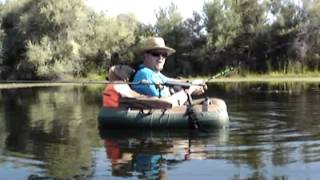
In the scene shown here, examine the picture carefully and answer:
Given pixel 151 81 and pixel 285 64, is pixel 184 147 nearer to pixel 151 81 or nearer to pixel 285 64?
pixel 151 81

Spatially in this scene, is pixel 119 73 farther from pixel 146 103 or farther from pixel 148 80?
pixel 146 103

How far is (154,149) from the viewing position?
8.84 m

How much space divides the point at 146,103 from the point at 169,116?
17.5 inches

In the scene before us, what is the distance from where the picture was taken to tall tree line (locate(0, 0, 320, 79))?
39.5m

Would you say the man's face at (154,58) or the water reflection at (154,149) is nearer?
the water reflection at (154,149)

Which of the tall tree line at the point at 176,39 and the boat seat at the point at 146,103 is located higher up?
the tall tree line at the point at 176,39

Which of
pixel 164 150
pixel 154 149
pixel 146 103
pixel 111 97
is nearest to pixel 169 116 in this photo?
pixel 146 103

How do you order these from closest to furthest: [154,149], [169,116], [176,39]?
[154,149] < [169,116] < [176,39]

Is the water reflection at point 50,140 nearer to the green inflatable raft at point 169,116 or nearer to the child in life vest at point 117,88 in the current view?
the child in life vest at point 117,88

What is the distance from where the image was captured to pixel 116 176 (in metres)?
6.89

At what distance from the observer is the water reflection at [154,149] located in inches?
288

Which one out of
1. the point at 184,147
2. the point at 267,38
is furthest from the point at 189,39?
the point at 184,147

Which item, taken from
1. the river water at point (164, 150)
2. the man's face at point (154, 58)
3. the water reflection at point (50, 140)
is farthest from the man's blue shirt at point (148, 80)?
the water reflection at point (50, 140)

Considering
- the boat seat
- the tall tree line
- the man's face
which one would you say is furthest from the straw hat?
the tall tree line
